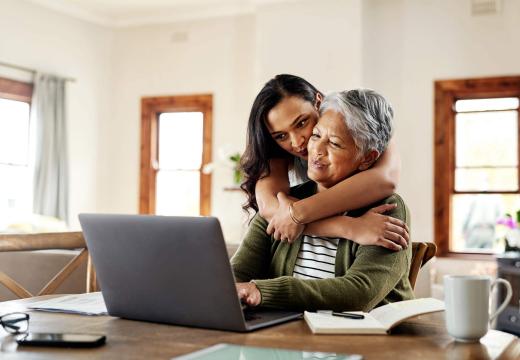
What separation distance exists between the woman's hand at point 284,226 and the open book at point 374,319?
382mm

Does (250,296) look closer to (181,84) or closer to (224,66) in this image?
(224,66)

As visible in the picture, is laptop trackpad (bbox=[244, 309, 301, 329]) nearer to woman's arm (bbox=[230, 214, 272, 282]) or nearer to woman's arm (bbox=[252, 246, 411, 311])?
woman's arm (bbox=[252, 246, 411, 311])

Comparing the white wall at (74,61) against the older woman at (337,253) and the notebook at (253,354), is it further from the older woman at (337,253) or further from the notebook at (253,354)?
the notebook at (253,354)

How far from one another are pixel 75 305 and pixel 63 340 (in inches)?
16.5

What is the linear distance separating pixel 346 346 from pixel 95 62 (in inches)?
257

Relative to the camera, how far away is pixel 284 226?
1.78 m

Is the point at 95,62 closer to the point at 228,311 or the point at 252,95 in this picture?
the point at 252,95

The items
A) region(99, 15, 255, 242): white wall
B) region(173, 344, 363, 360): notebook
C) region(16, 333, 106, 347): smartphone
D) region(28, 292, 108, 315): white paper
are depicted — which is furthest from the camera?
region(99, 15, 255, 242): white wall

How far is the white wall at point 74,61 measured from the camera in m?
6.23

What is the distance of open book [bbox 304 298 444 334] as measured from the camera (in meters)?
1.24

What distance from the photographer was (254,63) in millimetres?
6680

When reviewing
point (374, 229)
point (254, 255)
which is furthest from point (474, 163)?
point (374, 229)

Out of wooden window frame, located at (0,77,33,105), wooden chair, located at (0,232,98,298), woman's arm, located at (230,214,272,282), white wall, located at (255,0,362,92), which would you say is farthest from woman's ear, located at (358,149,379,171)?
wooden window frame, located at (0,77,33,105)

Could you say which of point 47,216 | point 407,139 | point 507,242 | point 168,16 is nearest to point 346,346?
point 507,242
